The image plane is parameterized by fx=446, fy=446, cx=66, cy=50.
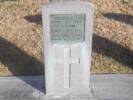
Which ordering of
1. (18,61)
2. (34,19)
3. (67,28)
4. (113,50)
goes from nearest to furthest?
1. (67,28)
2. (18,61)
3. (113,50)
4. (34,19)

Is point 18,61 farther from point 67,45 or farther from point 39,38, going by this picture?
point 67,45

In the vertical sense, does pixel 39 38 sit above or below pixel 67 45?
below

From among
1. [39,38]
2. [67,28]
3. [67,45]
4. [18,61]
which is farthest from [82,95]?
[39,38]

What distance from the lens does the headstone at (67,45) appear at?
255 inches

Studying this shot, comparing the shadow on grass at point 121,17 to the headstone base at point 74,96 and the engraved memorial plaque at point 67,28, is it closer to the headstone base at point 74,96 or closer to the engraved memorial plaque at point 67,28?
the headstone base at point 74,96

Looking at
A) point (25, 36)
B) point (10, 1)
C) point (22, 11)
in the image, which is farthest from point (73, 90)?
point (10, 1)

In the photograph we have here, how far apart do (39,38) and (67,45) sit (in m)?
2.85

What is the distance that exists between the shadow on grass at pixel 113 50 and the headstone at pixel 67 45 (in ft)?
5.51

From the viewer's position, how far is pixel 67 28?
665 centimetres

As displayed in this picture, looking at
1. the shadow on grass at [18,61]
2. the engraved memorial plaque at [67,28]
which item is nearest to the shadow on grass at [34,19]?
the shadow on grass at [18,61]

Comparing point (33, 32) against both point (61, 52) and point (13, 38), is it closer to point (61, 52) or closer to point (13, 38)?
point (13, 38)

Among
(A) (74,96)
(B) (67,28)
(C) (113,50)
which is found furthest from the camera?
(C) (113,50)

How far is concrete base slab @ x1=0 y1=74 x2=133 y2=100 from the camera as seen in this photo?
23.3 feet

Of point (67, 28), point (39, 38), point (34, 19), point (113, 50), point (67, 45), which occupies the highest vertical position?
point (67, 28)
